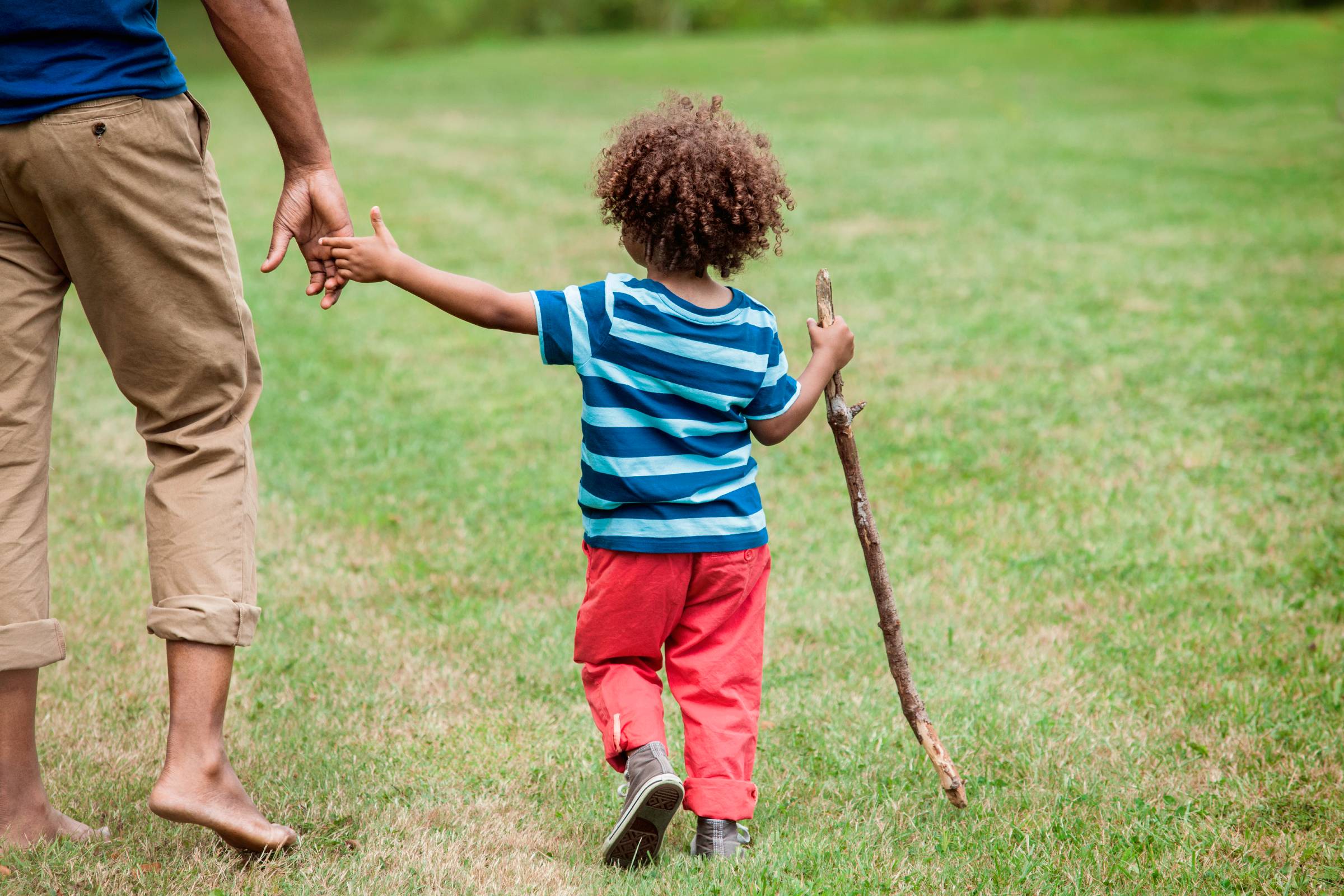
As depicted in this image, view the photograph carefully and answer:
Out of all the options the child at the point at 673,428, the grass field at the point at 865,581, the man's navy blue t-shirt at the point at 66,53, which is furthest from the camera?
the grass field at the point at 865,581

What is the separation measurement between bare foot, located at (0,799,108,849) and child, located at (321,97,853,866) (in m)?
1.11

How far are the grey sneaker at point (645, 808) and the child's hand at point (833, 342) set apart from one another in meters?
0.93

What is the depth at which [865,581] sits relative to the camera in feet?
15.3

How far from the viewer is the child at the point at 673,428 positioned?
2709 millimetres

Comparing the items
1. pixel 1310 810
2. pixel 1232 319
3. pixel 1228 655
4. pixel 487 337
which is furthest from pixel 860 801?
pixel 1232 319

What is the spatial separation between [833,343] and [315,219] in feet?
3.84

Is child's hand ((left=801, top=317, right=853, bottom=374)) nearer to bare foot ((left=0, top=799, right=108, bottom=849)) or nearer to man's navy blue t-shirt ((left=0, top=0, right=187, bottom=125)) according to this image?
man's navy blue t-shirt ((left=0, top=0, right=187, bottom=125))

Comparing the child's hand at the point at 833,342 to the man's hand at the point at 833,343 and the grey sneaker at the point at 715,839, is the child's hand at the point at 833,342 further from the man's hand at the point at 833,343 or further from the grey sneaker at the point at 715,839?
the grey sneaker at the point at 715,839

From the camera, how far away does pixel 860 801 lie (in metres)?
3.18

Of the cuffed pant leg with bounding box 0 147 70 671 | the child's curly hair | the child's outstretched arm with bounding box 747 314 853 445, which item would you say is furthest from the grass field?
the child's curly hair

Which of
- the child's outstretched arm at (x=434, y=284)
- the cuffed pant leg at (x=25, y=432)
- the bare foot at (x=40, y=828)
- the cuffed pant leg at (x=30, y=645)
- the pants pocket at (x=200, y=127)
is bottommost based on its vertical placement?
the bare foot at (x=40, y=828)

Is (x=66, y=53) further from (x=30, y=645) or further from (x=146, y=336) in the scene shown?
(x=30, y=645)

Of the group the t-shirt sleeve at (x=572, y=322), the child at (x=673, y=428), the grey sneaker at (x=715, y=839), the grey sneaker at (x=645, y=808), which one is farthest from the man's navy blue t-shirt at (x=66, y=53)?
the grey sneaker at (x=715, y=839)

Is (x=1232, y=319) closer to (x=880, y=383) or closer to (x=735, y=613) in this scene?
(x=880, y=383)
